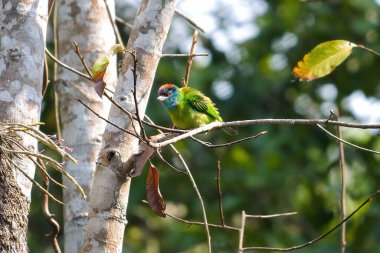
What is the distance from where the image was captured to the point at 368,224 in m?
8.17

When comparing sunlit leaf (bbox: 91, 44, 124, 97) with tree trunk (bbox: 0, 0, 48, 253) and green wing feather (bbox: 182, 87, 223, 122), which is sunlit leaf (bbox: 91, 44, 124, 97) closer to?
tree trunk (bbox: 0, 0, 48, 253)

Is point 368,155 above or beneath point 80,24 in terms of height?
above

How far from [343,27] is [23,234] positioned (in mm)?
7087

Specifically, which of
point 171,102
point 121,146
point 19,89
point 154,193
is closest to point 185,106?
point 171,102

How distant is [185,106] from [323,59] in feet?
5.58

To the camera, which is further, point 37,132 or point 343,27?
point 343,27

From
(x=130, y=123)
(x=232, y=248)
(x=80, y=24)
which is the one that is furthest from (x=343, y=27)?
(x=130, y=123)

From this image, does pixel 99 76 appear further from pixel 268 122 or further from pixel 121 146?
pixel 268 122

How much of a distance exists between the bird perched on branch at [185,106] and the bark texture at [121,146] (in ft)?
6.42

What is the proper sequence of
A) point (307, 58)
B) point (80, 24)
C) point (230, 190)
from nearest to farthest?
point (307, 58) → point (80, 24) → point (230, 190)

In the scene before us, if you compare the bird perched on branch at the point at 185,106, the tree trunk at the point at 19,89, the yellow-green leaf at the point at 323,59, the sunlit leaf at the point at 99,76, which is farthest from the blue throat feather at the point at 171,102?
the sunlit leaf at the point at 99,76

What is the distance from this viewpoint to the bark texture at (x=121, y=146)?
129 inches

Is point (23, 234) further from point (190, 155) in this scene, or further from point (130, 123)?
point (190, 155)

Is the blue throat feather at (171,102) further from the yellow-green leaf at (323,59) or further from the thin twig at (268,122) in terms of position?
the thin twig at (268,122)
